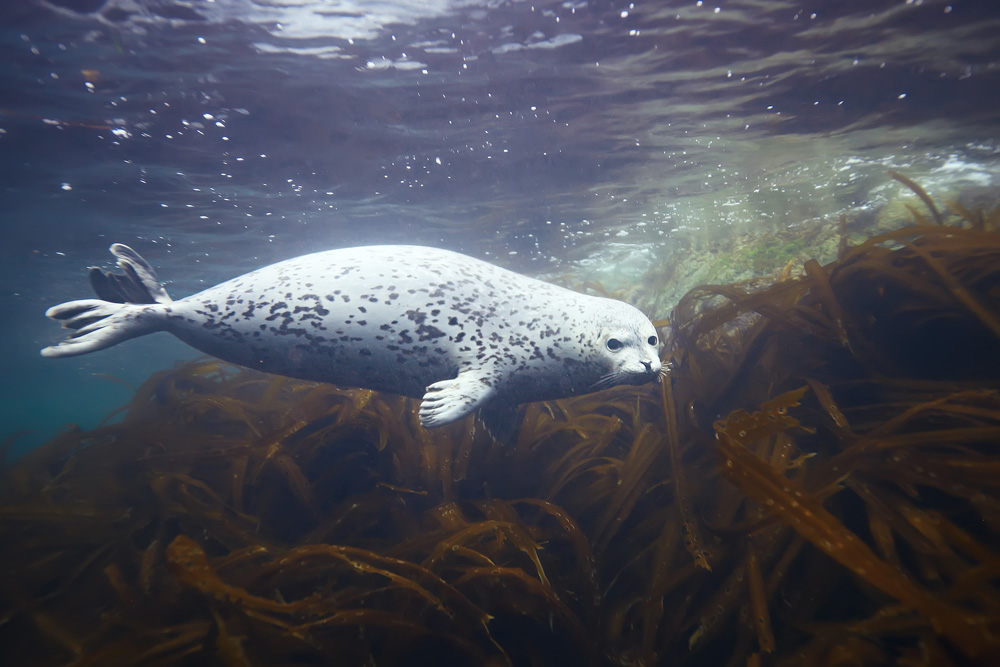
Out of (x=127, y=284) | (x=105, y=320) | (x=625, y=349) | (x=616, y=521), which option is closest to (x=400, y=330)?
(x=625, y=349)

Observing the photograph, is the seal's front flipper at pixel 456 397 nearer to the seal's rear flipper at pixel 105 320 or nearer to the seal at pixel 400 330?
the seal at pixel 400 330

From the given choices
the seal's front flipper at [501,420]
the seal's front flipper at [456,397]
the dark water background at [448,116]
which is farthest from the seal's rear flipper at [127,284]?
the dark water background at [448,116]

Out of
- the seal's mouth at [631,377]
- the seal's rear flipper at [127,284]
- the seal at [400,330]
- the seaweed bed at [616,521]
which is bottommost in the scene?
the seaweed bed at [616,521]

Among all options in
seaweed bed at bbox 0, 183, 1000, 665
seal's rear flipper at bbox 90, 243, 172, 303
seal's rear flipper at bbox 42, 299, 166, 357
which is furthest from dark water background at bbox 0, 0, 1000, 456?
seaweed bed at bbox 0, 183, 1000, 665

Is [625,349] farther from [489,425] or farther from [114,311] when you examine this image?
[114,311]

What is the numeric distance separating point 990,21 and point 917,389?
8881mm

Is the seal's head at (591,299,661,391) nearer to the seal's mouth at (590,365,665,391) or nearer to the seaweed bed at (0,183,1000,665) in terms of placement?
the seal's mouth at (590,365,665,391)

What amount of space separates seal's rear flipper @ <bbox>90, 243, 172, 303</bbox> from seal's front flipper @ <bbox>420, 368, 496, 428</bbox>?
2.45 metres

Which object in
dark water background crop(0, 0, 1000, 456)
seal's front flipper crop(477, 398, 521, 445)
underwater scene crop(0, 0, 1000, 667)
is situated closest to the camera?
underwater scene crop(0, 0, 1000, 667)

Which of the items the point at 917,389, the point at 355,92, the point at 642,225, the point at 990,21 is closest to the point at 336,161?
the point at 355,92

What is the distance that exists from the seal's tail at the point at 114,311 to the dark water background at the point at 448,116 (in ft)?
9.79

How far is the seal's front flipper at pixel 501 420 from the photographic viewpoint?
307cm

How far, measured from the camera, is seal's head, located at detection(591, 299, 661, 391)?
8.18ft

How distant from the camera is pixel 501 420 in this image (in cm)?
311
